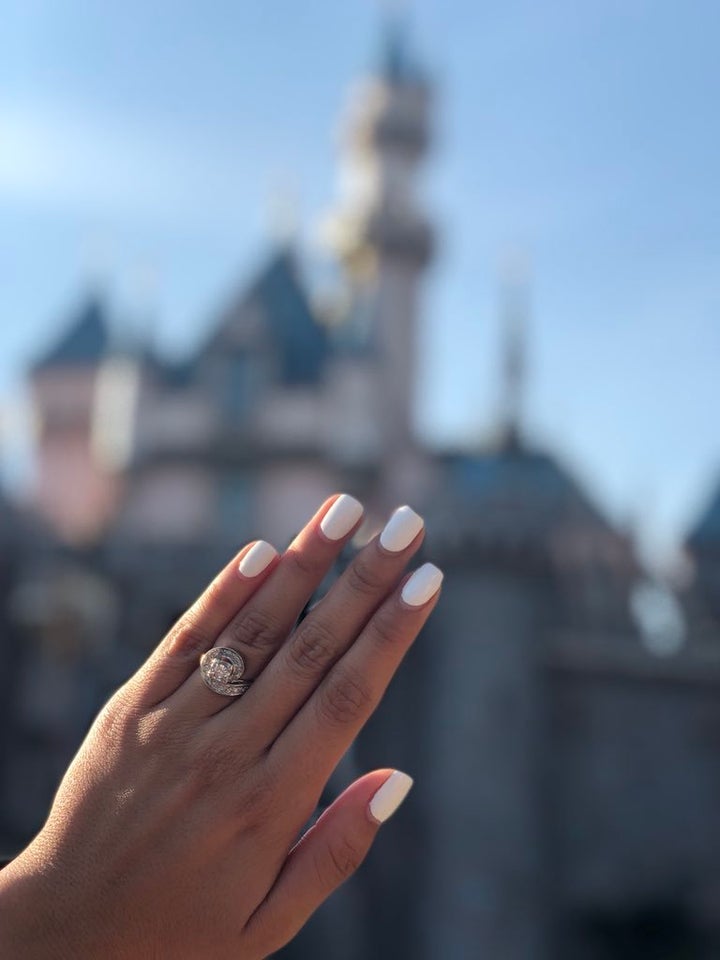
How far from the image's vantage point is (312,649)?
1578 mm

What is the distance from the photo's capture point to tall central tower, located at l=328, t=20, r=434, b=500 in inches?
846

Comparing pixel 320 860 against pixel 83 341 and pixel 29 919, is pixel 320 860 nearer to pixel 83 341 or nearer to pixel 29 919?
pixel 29 919

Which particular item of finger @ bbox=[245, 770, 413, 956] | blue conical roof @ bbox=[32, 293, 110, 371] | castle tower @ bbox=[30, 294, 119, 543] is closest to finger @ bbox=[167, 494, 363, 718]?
finger @ bbox=[245, 770, 413, 956]

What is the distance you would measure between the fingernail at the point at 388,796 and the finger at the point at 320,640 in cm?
15

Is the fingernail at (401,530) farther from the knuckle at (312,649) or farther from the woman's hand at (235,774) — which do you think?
the knuckle at (312,649)

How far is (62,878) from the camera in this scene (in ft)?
4.97

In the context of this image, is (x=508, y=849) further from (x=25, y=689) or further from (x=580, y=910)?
(x=25, y=689)

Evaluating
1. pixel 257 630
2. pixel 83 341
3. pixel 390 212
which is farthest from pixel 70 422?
pixel 257 630

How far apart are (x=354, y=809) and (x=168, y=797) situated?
232 mm

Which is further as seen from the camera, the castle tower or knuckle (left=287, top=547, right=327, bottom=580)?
the castle tower

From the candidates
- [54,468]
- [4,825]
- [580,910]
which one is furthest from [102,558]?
[580,910]

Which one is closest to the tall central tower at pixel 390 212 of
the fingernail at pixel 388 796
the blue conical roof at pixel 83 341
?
the blue conical roof at pixel 83 341

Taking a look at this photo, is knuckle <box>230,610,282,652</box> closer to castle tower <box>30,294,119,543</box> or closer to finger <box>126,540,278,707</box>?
finger <box>126,540,278,707</box>

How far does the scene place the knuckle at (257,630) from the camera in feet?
5.19
